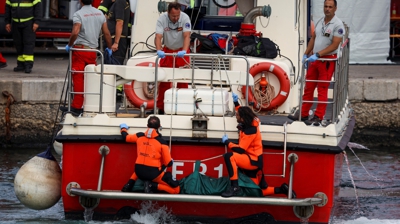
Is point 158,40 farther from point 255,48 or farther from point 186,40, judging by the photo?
point 255,48

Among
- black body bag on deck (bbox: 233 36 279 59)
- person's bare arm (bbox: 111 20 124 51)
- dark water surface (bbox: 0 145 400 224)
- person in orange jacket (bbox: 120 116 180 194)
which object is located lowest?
dark water surface (bbox: 0 145 400 224)

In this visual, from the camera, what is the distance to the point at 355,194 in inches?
421

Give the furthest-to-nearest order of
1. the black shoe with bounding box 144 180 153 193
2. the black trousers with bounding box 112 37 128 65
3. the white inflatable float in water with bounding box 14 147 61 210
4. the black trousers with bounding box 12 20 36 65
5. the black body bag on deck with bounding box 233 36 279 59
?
the black trousers with bounding box 12 20 36 65 → the black trousers with bounding box 112 37 128 65 → the black body bag on deck with bounding box 233 36 279 59 → the white inflatable float in water with bounding box 14 147 61 210 → the black shoe with bounding box 144 180 153 193

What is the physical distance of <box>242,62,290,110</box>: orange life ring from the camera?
351 inches

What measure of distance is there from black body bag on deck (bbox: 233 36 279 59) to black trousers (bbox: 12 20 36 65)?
4939mm

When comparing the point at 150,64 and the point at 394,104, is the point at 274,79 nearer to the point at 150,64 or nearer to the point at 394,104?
the point at 150,64

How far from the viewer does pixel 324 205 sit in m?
7.77

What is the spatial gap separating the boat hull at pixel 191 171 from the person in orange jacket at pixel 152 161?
19 centimetres

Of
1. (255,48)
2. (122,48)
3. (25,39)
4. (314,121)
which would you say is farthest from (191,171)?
(25,39)

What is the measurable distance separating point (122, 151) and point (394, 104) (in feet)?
22.3

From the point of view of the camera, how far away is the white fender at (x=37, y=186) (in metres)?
8.16

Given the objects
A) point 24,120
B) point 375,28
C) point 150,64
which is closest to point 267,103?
point 150,64

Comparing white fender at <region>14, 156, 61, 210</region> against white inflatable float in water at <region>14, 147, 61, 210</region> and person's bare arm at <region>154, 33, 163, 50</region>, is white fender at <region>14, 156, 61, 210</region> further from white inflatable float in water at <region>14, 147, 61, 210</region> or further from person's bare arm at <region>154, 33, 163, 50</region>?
person's bare arm at <region>154, 33, 163, 50</region>

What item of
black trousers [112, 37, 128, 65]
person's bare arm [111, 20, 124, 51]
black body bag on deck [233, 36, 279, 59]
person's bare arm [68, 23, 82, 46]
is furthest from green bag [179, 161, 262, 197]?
black trousers [112, 37, 128, 65]
